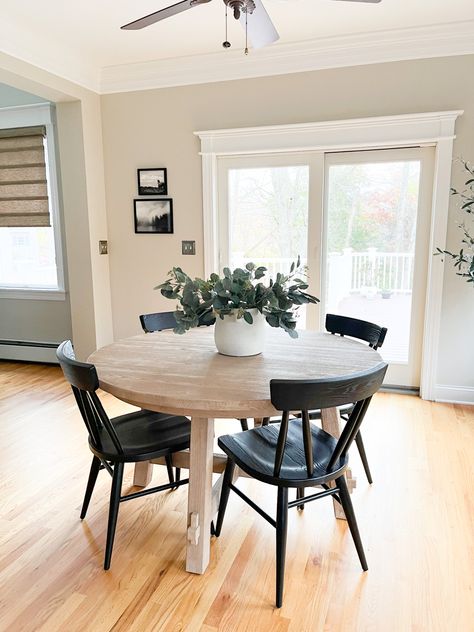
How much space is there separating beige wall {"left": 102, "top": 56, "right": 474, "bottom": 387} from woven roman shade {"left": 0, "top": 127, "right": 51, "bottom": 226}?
2.46ft

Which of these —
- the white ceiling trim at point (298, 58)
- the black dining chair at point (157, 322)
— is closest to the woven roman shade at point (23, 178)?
the white ceiling trim at point (298, 58)

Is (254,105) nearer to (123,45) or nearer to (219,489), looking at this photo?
(123,45)

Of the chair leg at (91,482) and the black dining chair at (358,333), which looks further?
the black dining chair at (358,333)

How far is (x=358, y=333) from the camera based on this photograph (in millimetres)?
2469

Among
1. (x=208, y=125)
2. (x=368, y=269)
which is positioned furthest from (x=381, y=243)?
(x=208, y=125)

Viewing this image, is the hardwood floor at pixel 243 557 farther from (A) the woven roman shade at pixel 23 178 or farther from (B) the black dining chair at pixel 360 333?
(A) the woven roman shade at pixel 23 178

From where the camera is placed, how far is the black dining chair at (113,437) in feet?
5.45

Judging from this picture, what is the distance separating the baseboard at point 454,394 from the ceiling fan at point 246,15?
2.65 meters

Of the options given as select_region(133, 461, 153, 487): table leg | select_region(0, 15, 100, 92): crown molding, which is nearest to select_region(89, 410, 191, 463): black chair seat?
select_region(133, 461, 153, 487): table leg

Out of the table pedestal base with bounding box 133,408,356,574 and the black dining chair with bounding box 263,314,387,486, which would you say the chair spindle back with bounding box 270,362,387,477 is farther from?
the black dining chair with bounding box 263,314,387,486

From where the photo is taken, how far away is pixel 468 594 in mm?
1663

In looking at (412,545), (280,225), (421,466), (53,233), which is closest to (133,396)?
(412,545)

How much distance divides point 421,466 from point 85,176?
3326 millimetres

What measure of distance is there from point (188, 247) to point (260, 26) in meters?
1.98
